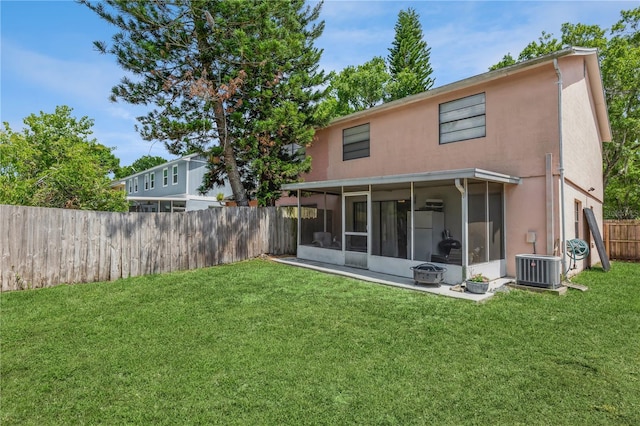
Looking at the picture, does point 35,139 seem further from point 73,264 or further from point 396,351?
point 396,351

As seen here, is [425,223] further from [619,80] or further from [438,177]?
[619,80]

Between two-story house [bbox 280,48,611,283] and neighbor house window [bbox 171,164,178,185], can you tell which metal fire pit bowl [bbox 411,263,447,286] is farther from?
→ neighbor house window [bbox 171,164,178,185]

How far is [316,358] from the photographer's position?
12.8 feet

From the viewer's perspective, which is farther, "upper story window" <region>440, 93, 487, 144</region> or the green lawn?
"upper story window" <region>440, 93, 487, 144</region>

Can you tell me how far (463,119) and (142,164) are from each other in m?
52.8

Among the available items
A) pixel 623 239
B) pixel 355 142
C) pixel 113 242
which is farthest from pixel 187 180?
pixel 623 239

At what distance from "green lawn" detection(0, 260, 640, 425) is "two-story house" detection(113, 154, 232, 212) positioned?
14.6 m

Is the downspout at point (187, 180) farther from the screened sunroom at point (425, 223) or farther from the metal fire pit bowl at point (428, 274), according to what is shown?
the metal fire pit bowl at point (428, 274)

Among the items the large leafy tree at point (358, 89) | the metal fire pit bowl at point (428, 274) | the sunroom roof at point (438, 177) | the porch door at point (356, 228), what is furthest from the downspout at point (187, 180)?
the metal fire pit bowl at point (428, 274)

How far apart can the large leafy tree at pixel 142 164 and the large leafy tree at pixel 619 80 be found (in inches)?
1804

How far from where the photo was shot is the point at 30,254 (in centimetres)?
657

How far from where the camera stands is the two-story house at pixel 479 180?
7465 millimetres

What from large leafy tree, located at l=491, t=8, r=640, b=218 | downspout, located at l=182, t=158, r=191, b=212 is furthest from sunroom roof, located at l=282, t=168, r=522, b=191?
downspout, located at l=182, t=158, r=191, b=212

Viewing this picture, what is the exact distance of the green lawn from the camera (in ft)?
9.62
